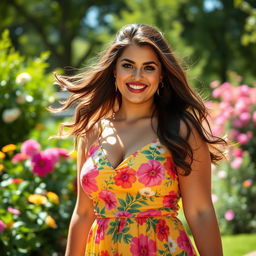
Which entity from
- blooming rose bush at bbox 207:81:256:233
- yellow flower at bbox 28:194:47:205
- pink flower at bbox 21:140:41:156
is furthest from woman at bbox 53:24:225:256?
blooming rose bush at bbox 207:81:256:233

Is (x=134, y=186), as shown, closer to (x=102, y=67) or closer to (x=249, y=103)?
(x=102, y=67)

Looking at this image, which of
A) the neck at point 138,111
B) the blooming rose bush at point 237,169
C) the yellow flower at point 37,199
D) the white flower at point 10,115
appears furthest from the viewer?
the blooming rose bush at point 237,169

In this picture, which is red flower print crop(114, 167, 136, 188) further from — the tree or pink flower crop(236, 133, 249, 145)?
the tree

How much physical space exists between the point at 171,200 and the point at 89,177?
41 cm

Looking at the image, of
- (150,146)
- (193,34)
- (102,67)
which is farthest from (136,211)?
(193,34)

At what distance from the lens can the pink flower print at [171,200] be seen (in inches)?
107

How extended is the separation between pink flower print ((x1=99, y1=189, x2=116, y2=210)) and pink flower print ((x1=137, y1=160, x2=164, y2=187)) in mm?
167

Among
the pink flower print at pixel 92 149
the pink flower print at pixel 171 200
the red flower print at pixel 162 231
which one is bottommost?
the red flower print at pixel 162 231

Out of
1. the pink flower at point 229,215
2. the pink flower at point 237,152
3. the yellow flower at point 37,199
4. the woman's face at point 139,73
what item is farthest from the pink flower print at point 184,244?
the pink flower at point 237,152

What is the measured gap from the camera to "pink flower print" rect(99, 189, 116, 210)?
2742 millimetres

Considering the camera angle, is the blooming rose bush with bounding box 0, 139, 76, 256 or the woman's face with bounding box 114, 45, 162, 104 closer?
the woman's face with bounding box 114, 45, 162, 104

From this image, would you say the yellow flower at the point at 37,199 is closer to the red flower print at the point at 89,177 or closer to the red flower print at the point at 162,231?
the red flower print at the point at 89,177

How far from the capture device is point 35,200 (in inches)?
181

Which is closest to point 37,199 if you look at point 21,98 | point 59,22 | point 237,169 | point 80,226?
point 80,226
